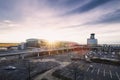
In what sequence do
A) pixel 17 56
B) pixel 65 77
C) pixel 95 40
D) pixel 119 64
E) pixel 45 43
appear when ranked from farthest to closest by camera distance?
pixel 95 40, pixel 45 43, pixel 17 56, pixel 119 64, pixel 65 77

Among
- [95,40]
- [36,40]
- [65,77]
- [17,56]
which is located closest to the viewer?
[65,77]

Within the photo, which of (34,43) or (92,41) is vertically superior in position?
(92,41)

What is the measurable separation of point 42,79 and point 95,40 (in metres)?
161

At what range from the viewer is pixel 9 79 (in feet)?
117

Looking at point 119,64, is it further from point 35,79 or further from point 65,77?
point 35,79

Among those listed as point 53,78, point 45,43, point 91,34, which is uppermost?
Answer: point 91,34

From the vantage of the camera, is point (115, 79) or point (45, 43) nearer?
point (115, 79)

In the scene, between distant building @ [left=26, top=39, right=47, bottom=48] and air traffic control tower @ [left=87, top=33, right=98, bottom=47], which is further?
air traffic control tower @ [left=87, top=33, right=98, bottom=47]

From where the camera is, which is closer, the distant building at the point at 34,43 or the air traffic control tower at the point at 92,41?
the distant building at the point at 34,43

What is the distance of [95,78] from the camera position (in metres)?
37.4

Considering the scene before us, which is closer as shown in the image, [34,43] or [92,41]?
[34,43]

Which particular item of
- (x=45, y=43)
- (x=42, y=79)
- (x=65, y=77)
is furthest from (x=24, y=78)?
(x=45, y=43)

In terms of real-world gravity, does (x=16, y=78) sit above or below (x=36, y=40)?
below

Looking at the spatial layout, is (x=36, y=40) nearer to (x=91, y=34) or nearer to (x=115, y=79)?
(x=91, y=34)
